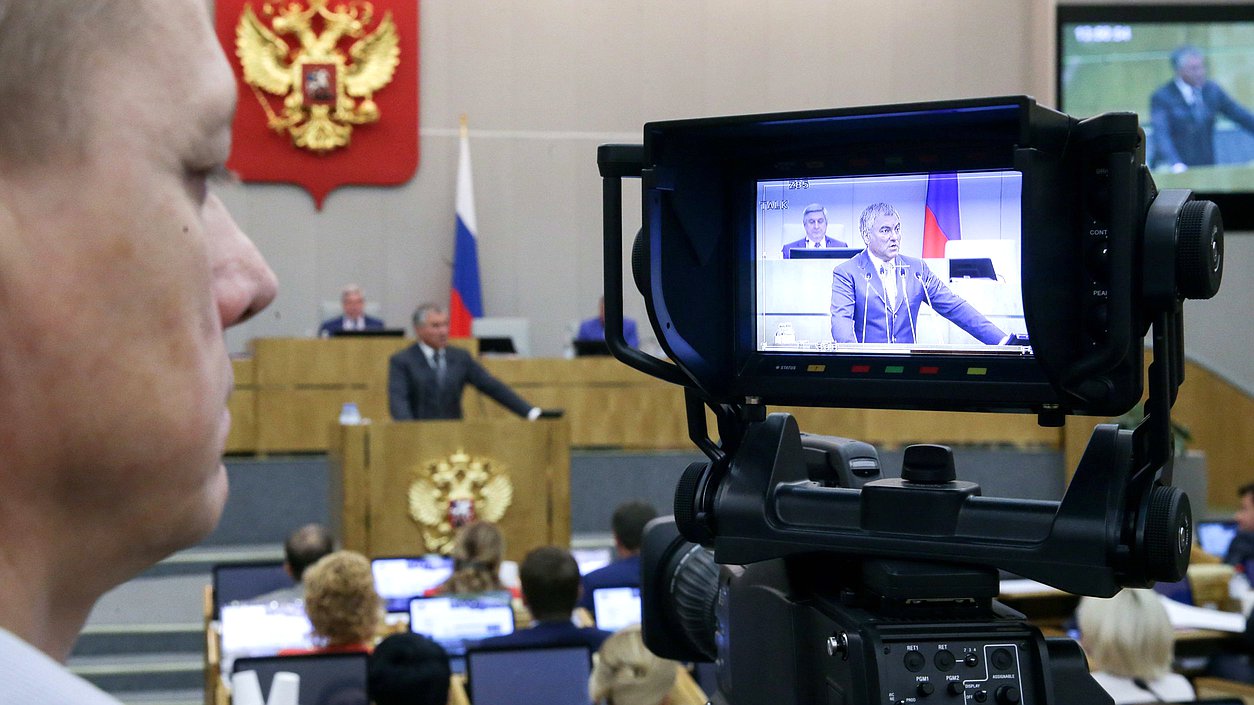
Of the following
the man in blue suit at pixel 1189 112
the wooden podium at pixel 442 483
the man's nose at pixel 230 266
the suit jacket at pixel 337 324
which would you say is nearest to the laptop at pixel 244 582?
the wooden podium at pixel 442 483

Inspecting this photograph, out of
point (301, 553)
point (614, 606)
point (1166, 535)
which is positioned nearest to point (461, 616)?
point (614, 606)

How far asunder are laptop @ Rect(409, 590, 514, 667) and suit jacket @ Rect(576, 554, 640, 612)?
36cm

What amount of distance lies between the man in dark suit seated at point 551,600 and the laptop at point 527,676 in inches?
11.4

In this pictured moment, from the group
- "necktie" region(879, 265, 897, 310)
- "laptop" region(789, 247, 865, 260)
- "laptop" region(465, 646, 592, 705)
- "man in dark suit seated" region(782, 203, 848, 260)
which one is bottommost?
"laptop" region(465, 646, 592, 705)

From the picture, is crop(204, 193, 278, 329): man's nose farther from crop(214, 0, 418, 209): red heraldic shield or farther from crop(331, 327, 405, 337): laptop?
crop(214, 0, 418, 209): red heraldic shield

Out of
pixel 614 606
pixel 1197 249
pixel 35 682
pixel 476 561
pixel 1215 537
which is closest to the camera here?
pixel 35 682

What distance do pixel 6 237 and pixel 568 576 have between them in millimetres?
3859

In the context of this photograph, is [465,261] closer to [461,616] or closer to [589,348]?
[589,348]

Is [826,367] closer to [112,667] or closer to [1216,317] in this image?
[112,667]

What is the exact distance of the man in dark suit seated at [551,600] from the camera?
404 centimetres

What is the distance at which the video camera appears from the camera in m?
1.12

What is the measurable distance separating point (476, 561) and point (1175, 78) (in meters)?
9.06

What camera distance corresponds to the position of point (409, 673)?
123 inches

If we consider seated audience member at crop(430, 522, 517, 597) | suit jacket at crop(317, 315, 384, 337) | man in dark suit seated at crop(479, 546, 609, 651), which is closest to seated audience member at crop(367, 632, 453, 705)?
man in dark suit seated at crop(479, 546, 609, 651)
